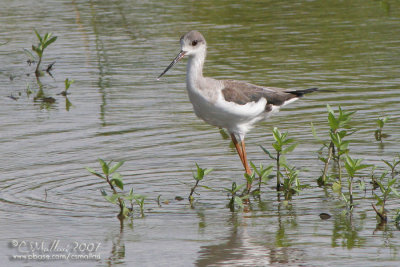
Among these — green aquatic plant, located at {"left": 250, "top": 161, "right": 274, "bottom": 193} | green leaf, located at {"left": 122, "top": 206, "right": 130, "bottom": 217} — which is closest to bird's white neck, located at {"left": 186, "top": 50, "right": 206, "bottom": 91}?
green aquatic plant, located at {"left": 250, "top": 161, "right": 274, "bottom": 193}

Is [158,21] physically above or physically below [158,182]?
above

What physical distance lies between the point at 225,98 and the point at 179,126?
1.68 metres

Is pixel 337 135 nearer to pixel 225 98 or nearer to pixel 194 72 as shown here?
pixel 225 98

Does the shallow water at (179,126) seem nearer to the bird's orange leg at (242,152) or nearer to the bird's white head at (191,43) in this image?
the bird's orange leg at (242,152)

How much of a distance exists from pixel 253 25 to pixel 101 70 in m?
4.04

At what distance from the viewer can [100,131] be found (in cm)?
945

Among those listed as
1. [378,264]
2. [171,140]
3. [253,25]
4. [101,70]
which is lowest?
[378,264]

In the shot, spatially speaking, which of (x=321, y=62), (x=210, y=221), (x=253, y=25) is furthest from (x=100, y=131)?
(x=253, y=25)

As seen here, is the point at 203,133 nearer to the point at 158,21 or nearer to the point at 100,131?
Result: the point at 100,131

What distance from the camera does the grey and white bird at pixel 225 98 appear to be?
25.9 ft

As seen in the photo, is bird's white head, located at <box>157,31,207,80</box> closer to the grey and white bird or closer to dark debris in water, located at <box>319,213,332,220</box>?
the grey and white bird

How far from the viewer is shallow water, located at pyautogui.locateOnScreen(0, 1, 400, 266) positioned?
6.07 m

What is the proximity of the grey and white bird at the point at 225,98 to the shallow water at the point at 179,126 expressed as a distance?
47cm

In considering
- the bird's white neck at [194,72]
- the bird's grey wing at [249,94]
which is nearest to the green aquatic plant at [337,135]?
the bird's grey wing at [249,94]
